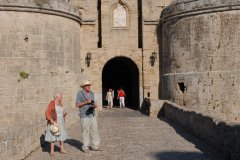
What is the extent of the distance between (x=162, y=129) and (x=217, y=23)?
7012mm

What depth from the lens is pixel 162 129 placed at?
12273 mm

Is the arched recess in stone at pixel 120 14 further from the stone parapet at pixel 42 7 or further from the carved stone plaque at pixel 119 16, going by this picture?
the stone parapet at pixel 42 7

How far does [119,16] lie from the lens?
70.0 feet

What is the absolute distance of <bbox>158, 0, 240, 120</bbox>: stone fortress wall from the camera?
17.0 meters

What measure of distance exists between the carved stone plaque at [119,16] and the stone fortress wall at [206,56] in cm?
322

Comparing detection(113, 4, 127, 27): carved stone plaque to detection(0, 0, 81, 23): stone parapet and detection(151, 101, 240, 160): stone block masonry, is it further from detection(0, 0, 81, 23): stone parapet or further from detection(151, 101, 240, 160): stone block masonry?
detection(151, 101, 240, 160): stone block masonry

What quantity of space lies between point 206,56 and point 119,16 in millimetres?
5912

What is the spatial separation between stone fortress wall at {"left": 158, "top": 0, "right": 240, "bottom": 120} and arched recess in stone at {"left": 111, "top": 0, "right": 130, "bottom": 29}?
315 cm

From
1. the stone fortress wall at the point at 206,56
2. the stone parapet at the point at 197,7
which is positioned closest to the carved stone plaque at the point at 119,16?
the stone parapet at the point at 197,7

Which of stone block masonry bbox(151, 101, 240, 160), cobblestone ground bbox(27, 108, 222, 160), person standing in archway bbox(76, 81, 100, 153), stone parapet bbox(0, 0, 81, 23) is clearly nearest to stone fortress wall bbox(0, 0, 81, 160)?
stone parapet bbox(0, 0, 81, 23)

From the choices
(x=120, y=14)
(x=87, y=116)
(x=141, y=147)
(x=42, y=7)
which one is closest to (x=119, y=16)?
(x=120, y=14)

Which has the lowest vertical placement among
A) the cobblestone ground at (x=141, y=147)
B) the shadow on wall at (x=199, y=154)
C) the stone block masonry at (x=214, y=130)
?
the cobblestone ground at (x=141, y=147)

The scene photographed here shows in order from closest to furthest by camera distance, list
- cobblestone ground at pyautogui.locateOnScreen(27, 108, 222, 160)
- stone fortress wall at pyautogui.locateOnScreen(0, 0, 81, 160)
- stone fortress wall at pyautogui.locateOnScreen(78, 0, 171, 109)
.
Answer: cobblestone ground at pyautogui.locateOnScreen(27, 108, 222, 160) < stone fortress wall at pyautogui.locateOnScreen(0, 0, 81, 160) < stone fortress wall at pyautogui.locateOnScreen(78, 0, 171, 109)

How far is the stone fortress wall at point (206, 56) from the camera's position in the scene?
55.8 ft
